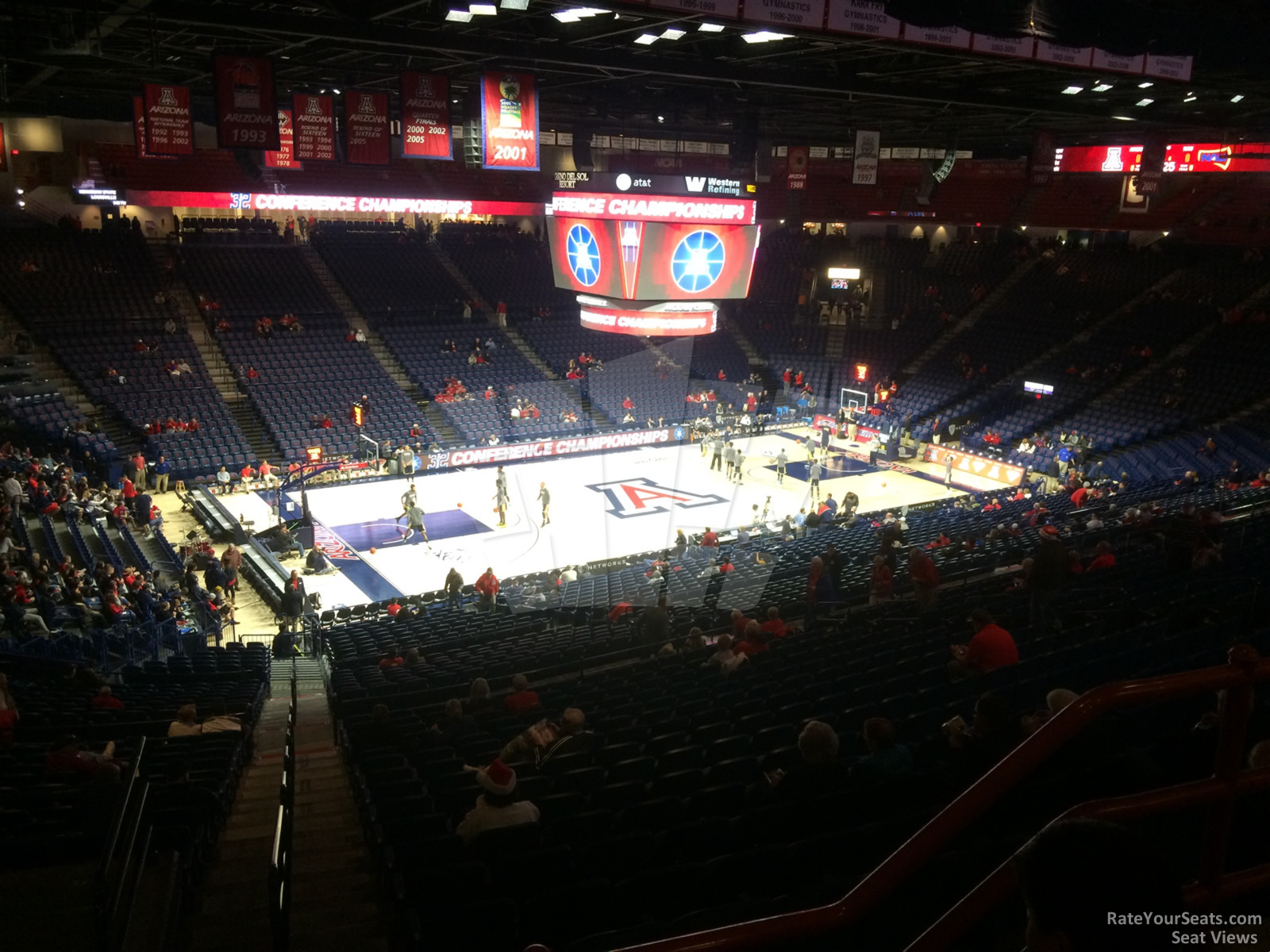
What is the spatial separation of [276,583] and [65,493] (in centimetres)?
545

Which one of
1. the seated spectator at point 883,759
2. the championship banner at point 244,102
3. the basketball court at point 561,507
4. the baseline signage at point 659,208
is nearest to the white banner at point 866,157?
the baseline signage at point 659,208

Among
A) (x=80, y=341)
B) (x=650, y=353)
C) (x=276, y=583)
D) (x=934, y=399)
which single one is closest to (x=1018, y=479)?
(x=934, y=399)

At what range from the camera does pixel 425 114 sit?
17391 millimetres

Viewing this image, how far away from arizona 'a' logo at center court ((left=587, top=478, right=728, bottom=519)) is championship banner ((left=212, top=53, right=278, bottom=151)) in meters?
14.5

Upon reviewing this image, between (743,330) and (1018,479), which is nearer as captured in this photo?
(1018,479)

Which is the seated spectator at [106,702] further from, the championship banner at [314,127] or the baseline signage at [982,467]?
the baseline signage at [982,467]

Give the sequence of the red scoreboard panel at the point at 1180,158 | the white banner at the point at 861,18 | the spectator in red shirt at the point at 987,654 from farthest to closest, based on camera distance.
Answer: the red scoreboard panel at the point at 1180,158 < the white banner at the point at 861,18 < the spectator in red shirt at the point at 987,654

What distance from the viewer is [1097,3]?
15.0m

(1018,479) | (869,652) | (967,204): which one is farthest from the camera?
(967,204)

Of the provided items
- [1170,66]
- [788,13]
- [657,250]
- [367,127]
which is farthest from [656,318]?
[1170,66]

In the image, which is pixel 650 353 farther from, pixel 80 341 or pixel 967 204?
pixel 80 341

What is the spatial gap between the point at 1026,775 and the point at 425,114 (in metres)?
17.2

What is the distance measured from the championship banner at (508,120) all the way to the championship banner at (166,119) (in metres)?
5.36

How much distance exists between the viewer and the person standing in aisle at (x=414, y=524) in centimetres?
2438
